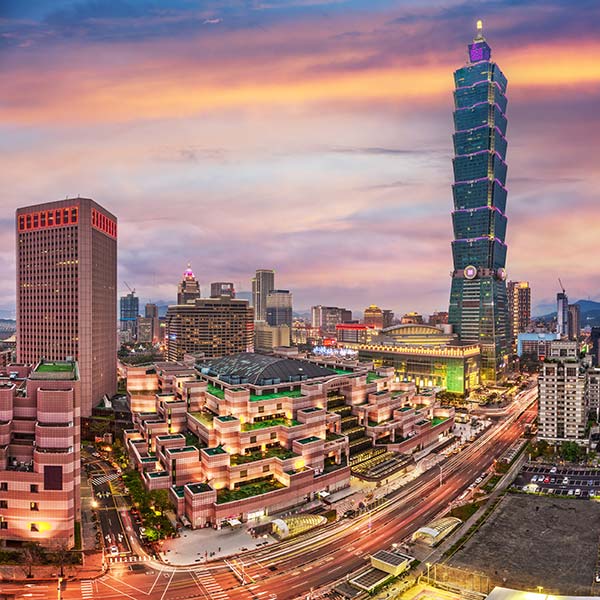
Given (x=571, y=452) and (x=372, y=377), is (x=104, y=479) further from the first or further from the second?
(x=571, y=452)

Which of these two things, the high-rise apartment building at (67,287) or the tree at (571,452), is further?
the high-rise apartment building at (67,287)

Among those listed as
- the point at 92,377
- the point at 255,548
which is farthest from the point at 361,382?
the point at 92,377

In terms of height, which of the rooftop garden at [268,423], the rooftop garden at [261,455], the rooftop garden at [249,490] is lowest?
the rooftop garden at [249,490]

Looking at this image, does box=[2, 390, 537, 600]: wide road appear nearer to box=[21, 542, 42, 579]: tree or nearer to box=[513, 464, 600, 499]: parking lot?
box=[21, 542, 42, 579]: tree

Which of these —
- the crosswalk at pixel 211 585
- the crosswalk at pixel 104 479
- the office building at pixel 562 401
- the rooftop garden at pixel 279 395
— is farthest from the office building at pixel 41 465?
the office building at pixel 562 401

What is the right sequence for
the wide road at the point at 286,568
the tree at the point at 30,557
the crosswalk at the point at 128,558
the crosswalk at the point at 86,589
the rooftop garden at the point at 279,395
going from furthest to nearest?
1. the rooftop garden at the point at 279,395
2. the crosswalk at the point at 128,558
3. the tree at the point at 30,557
4. the wide road at the point at 286,568
5. the crosswalk at the point at 86,589

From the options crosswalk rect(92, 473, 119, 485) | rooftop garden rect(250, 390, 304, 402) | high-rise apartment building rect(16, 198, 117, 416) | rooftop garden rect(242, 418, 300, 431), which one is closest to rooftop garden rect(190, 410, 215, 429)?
rooftop garden rect(242, 418, 300, 431)

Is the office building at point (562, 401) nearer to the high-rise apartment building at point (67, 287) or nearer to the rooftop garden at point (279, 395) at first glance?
the rooftop garden at point (279, 395)

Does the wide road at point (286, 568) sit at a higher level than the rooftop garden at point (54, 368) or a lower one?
lower
